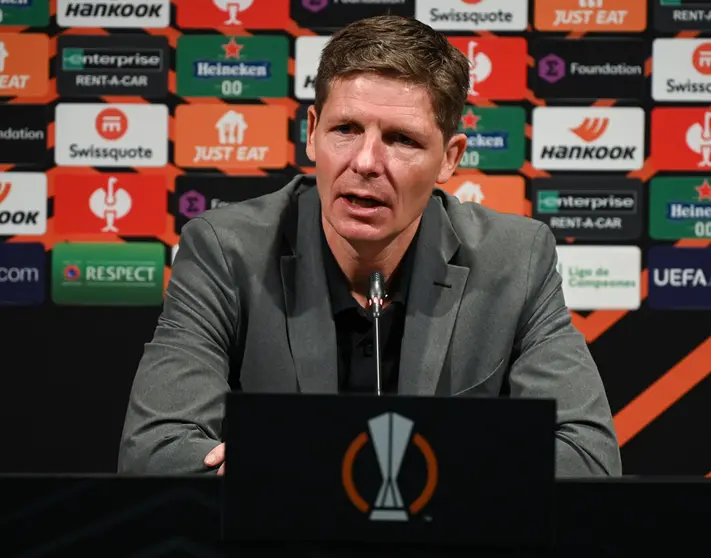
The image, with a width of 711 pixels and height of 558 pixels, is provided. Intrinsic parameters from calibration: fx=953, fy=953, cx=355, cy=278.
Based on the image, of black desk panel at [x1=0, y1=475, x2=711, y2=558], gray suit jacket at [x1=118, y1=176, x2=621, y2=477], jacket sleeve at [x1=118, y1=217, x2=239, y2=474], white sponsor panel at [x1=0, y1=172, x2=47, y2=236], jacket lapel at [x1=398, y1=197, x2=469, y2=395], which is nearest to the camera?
black desk panel at [x1=0, y1=475, x2=711, y2=558]

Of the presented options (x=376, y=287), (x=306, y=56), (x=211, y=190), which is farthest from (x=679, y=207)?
(x=376, y=287)

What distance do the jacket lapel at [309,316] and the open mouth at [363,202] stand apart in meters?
0.18

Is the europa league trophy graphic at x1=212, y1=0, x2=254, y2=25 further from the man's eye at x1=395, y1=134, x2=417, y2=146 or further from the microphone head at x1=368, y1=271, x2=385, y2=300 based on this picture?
the microphone head at x1=368, y1=271, x2=385, y2=300

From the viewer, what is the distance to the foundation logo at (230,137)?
10.4 feet

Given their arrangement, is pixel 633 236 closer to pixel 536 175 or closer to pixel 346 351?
pixel 536 175

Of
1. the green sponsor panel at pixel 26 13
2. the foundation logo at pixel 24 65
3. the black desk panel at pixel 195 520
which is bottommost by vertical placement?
the black desk panel at pixel 195 520

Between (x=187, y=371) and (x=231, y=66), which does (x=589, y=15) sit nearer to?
(x=231, y=66)

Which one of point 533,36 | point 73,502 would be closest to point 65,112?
point 533,36

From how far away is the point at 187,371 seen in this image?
171cm

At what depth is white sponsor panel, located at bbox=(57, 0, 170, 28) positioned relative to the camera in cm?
315

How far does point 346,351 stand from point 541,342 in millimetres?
394

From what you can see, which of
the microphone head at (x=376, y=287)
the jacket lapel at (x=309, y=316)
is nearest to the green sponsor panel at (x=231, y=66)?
the jacket lapel at (x=309, y=316)

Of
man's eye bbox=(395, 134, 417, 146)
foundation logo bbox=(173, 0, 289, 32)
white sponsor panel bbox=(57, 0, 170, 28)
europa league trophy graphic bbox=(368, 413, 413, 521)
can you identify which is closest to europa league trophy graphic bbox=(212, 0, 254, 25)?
foundation logo bbox=(173, 0, 289, 32)

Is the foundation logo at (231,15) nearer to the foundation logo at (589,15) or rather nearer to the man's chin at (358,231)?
the foundation logo at (589,15)
